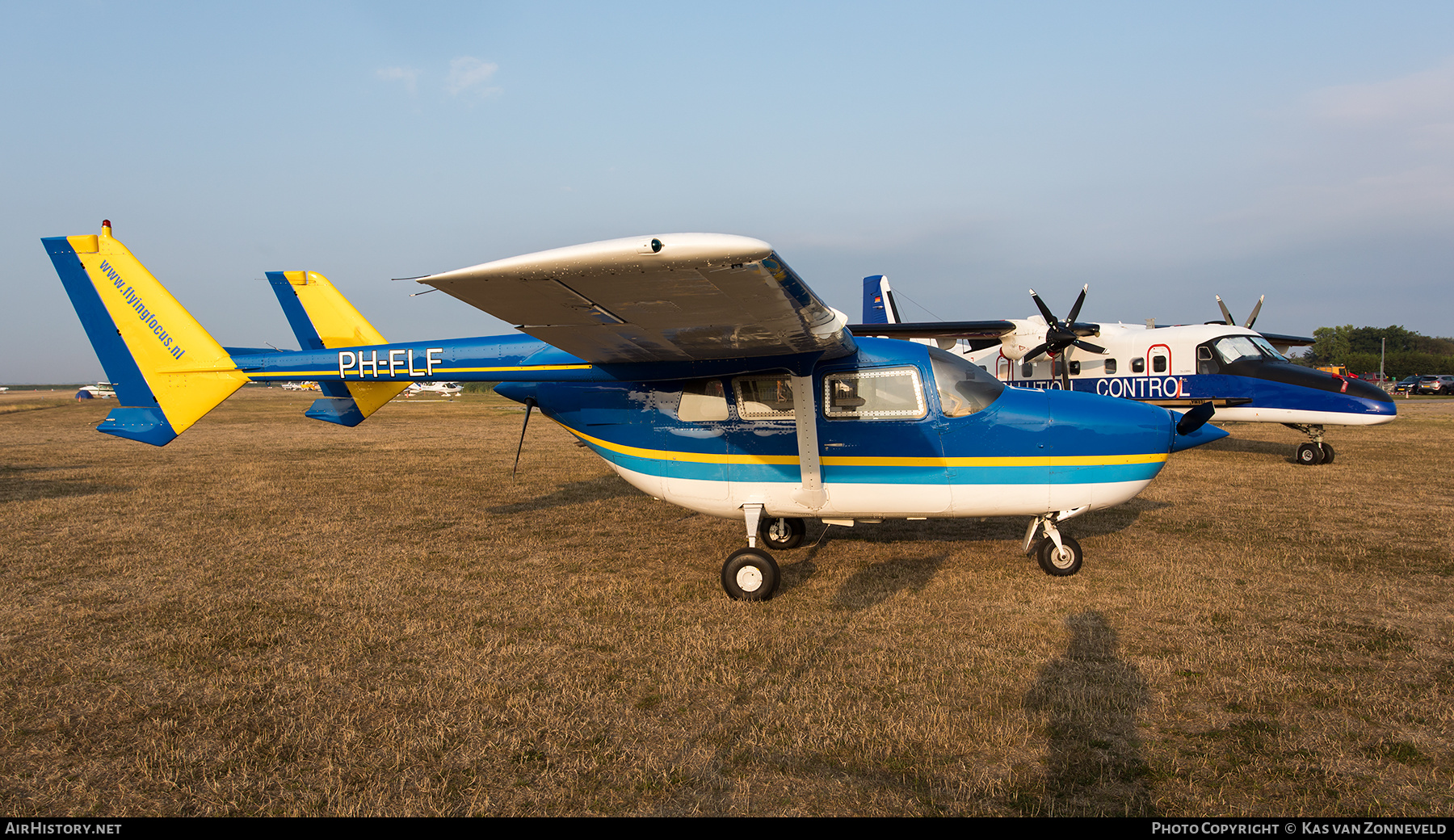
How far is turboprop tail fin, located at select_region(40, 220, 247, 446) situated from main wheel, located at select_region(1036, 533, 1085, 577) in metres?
8.98

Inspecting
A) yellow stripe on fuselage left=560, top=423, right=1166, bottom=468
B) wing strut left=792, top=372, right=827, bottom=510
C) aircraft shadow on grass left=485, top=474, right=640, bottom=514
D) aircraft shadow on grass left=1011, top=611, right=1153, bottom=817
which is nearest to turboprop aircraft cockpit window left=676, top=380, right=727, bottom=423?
yellow stripe on fuselage left=560, top=423, right=1166, bottom=468

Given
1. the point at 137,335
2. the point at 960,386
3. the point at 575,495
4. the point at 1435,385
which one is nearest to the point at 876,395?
the point at 960,386

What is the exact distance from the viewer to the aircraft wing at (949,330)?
16047 millimetres

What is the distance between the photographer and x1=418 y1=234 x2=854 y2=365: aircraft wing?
369cm

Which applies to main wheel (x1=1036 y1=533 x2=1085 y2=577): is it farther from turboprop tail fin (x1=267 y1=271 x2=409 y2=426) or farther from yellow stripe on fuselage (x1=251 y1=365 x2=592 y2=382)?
turboprop tail fin (x1=267 y1=271 x2=409 y2=426)

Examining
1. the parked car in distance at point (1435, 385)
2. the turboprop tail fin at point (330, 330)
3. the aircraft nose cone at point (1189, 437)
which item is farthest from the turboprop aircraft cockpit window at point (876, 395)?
the parked car in distance at point (1435, 385)

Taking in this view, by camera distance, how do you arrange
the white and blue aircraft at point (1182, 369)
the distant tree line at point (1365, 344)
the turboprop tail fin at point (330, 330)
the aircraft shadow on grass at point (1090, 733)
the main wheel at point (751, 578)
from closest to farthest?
the aircraft shadow on grass at point (1090, 733) → the main wheel at point (751, 578) → the turboprop tail fin at point (330, 330) → the white and blue aircraft at point (1182, 369) → the distant tree line at point (1365, 344)

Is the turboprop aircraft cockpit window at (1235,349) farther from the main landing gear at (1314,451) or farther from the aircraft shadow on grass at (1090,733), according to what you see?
the aircraft shadow on grass at (1090,733)

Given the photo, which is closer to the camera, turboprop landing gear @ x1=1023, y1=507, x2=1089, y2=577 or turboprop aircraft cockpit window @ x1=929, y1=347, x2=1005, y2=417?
turboprop aircraft cockpit window @ x1=929, y1=347, x2=1005, y2=417

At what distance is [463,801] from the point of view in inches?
124

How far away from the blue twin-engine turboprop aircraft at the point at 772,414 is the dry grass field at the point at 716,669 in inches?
31.6

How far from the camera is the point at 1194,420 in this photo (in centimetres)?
637

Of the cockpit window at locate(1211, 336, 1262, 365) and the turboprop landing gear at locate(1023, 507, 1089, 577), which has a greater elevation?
the cockpit window at locate(1211, 336, 1262, 365)
